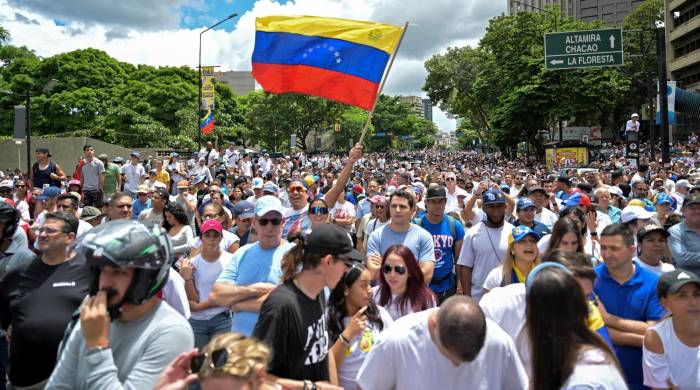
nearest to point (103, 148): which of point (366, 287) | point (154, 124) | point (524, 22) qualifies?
point (154, 124)

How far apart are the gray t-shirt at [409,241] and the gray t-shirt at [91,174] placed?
336 inches

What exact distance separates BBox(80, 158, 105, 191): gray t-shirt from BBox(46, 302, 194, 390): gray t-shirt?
10.9m

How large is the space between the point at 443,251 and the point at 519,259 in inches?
75.4

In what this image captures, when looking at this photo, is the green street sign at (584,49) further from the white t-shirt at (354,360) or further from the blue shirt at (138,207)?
the white t-shirt at (354,360)

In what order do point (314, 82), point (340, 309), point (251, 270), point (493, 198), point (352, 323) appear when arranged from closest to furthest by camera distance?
1. point (352, 323)
2. point (340, 309)
3. point (251, 270)
4. point (493, 198)
5. point (314, 82)

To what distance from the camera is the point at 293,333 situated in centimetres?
272

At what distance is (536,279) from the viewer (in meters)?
2.50

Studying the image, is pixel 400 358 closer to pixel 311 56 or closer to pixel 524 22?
pixel 311 56

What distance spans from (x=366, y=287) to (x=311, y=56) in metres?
4.68

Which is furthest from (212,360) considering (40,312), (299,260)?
(40,312)

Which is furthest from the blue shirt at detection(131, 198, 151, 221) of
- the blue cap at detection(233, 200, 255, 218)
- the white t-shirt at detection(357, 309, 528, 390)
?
the white t-shirt at detection(357, 309, 528, 390)

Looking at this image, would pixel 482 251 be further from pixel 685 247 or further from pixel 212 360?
pixel 212 360

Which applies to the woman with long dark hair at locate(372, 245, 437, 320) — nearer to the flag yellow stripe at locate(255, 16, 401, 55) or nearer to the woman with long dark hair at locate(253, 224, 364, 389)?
the woman with long dark hair at locate(253, 224, 364, 389)

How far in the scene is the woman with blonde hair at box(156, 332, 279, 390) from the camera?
6.48 ft
